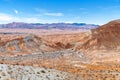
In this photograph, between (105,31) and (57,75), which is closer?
(57,75)

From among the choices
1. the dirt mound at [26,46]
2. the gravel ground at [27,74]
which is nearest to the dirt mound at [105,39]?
the dirt mound at [26,46]

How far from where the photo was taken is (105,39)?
8781 cm

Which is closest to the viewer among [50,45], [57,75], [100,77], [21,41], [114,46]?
[57,75]

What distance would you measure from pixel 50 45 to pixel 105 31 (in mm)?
21276

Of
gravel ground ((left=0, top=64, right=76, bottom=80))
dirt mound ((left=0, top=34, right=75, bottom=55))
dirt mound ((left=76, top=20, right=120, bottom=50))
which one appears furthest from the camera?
dirt mound ((left=0, top=34, right=75, bottom=55))

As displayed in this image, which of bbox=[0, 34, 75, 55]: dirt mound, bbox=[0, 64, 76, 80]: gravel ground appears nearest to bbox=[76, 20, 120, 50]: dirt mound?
bbox=[0, 34, 75, 55]: dirt mound

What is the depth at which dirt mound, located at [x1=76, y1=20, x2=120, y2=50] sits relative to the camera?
8288 cm

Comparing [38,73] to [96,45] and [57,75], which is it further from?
[96,45]

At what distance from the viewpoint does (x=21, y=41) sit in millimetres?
90312

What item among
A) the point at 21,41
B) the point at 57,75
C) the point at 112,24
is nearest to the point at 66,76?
the point at 57,75

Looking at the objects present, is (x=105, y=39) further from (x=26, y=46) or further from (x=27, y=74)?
(x=27, y=74)

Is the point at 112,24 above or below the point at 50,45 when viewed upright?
above

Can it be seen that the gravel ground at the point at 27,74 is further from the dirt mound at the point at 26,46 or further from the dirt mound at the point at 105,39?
the dirt mound at the point at 26,46

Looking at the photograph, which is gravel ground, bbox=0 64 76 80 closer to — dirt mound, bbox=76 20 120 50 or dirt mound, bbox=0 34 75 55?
dirt mound, bbox=76 20 120 50
